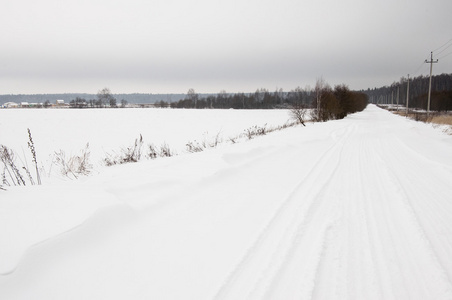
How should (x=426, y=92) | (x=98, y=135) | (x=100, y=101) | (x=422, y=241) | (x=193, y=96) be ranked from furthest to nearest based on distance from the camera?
1. (x=193, y=96)
2. (x=100, y=101)
3. (x=426, y=92)
4. (x=98, y=135)
5. (x=422, y=241)

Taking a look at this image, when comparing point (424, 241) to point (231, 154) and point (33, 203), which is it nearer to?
point (33, 203)

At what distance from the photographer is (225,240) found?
3494 mm

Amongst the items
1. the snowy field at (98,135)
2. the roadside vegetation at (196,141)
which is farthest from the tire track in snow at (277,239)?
the snowy field at (98,135)

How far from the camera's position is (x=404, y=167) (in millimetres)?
7379

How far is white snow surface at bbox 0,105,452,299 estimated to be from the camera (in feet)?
8.47

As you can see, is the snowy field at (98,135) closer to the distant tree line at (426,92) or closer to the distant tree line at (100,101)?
the distant tree line at (426,92)

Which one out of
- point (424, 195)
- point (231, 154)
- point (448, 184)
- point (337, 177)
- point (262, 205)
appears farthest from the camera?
point (231, 154)

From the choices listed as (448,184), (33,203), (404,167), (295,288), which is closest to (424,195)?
(448,184)

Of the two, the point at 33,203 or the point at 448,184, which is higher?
the point at 33,203

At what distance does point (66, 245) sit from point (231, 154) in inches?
230

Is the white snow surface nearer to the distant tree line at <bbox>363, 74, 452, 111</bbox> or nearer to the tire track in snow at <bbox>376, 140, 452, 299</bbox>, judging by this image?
the tire track in snow at <bbox>376, 140, 452, 299</bbox>

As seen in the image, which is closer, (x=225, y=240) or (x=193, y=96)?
(x=225, y=240)

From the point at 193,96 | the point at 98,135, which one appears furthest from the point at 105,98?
the point at 98,135

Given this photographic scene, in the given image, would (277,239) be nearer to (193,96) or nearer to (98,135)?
(98,135)
